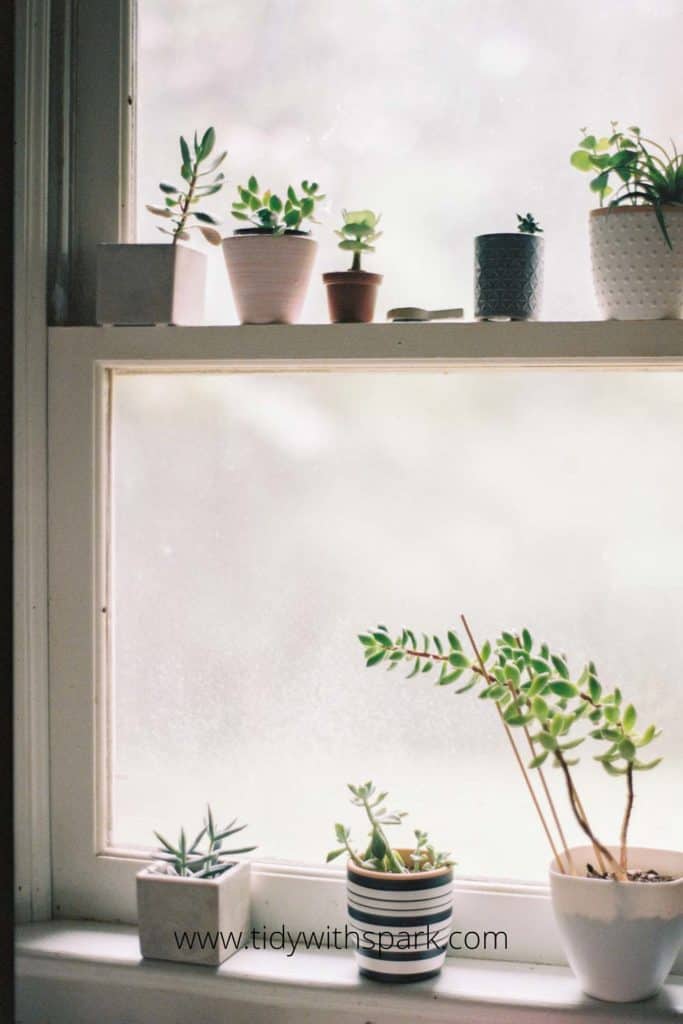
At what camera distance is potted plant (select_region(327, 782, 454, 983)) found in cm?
129

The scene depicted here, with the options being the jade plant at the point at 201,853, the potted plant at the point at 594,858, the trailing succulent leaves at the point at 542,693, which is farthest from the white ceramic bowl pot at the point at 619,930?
the jade plant at the point at 201,853

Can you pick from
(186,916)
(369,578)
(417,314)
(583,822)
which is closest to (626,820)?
(583,822)

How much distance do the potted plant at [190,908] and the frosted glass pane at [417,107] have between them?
678 millimetres

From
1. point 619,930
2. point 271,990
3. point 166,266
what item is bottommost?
point 271,990

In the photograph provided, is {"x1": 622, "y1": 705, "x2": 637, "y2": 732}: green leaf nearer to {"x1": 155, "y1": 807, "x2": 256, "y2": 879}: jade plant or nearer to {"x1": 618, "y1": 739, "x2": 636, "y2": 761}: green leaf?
{"x1": 618, "y1": 739, "x2": 636, "y2": 761}: green leaf

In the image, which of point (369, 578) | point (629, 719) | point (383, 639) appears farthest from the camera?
point (369, 578)

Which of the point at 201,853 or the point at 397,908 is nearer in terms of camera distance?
the point at 397,908

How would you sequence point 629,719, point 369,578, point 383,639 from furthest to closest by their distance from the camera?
point 369,578 → point 383,639 → point 629,719

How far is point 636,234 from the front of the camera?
128 centimetres

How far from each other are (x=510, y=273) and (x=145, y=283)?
0.44m

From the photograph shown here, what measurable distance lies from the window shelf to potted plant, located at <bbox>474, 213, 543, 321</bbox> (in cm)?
2

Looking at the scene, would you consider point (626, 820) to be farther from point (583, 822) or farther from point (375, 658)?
point (375, 658)

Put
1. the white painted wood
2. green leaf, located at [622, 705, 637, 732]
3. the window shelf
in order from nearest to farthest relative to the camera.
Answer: green leaf, located at [622, 705, 637, 732] < the window shelf < the white painted wood

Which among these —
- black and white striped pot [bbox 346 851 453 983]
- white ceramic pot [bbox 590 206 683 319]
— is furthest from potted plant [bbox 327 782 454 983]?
white ceramic pot [bbox 590 206 683 319]
